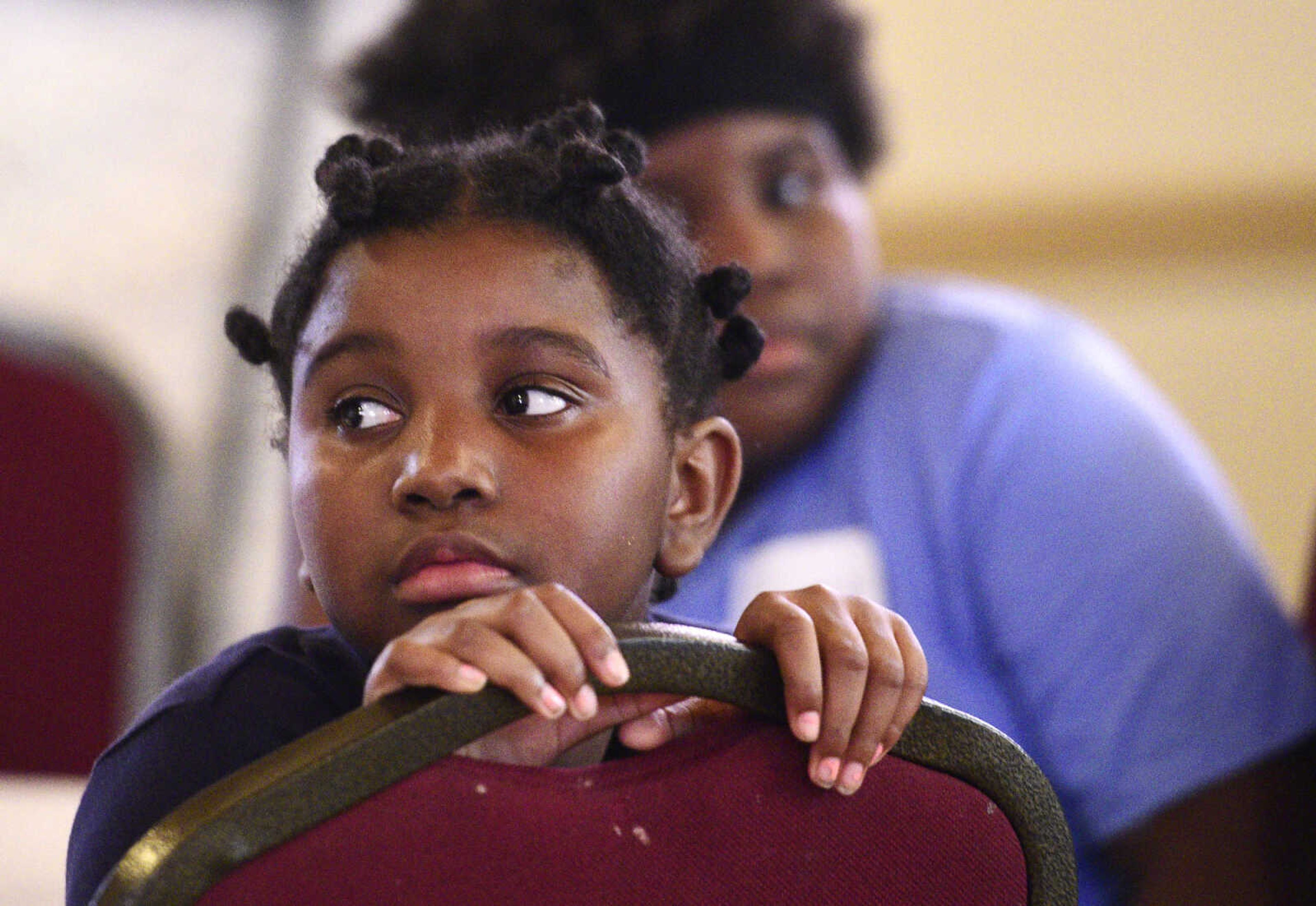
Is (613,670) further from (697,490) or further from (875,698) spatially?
(697,490)

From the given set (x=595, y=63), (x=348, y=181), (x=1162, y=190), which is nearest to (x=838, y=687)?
(x=348, y=181)

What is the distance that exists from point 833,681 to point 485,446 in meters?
0.19

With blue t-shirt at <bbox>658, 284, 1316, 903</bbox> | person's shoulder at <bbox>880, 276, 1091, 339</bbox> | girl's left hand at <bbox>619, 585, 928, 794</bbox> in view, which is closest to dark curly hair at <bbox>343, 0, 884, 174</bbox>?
person's shoulder at <bbox>880, 276, 1091, 339</bbox>

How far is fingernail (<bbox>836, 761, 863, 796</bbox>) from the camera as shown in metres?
0.50

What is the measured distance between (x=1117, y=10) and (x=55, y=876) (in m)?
1.86

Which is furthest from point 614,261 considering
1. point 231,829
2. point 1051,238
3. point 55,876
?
point 1051,238

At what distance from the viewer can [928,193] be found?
233cm

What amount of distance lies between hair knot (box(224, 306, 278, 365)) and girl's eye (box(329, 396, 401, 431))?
110 mm

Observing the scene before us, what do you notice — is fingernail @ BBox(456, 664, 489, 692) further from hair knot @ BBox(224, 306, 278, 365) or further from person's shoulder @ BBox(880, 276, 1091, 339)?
person's shoulder @ BBox(880, 276, 1091, 339)

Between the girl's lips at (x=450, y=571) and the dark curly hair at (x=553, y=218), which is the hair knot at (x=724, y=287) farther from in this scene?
the girl's lips at (x=450, y=571)

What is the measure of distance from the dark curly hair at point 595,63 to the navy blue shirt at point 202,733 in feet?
2.27

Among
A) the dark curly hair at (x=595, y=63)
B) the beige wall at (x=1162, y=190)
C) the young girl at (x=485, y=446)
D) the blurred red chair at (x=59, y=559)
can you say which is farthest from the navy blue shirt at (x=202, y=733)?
the beige wall at (x=1162, y=190)

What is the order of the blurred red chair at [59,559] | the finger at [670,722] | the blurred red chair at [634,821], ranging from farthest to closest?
1. the blurred red chair at [59,559]
2. the finger at [670,722]
3. the blurred red chair at [634,821]

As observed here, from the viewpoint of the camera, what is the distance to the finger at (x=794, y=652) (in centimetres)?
50
